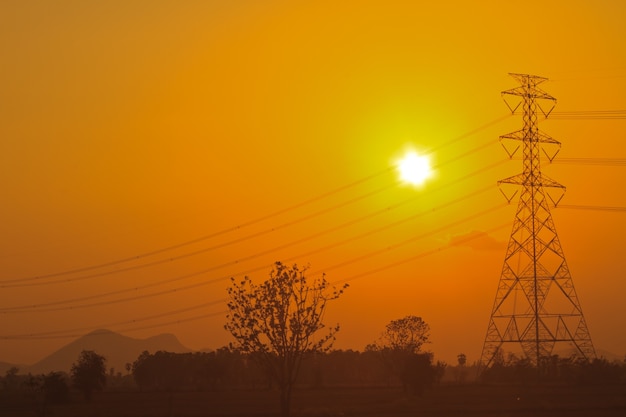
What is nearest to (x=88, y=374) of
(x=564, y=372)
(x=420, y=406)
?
(x=420, y=406)

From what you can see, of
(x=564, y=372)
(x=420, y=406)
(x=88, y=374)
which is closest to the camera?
(x=420, y=406)

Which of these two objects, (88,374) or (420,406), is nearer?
(420,406)

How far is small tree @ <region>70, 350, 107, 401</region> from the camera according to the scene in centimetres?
13950

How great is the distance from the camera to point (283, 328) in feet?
244

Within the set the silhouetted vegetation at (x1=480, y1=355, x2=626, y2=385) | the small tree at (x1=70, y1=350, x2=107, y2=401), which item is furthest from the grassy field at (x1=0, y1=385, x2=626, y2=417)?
the small tree at (x1=70, y1=350, x2=107, y2=401)

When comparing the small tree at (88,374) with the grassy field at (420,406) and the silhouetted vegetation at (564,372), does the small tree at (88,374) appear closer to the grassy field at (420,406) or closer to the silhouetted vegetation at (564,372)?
the grassy field at (420,406)

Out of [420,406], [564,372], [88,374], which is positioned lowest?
[420,406]

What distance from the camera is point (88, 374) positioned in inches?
5566

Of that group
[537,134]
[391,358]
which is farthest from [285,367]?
[391,358]

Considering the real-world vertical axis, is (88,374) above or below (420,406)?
above

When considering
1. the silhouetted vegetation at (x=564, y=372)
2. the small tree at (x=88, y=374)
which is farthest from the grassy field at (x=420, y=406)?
the small tree at (x=88, y=374)

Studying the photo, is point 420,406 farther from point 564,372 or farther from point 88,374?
point 88,374

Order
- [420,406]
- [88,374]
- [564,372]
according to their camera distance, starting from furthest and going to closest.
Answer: [88,374]
[564,372]
[420,406]

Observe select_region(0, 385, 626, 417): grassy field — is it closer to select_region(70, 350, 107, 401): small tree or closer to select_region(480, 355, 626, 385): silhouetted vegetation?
select_region(480, 355, 626, 385): silhouetted vegetation
